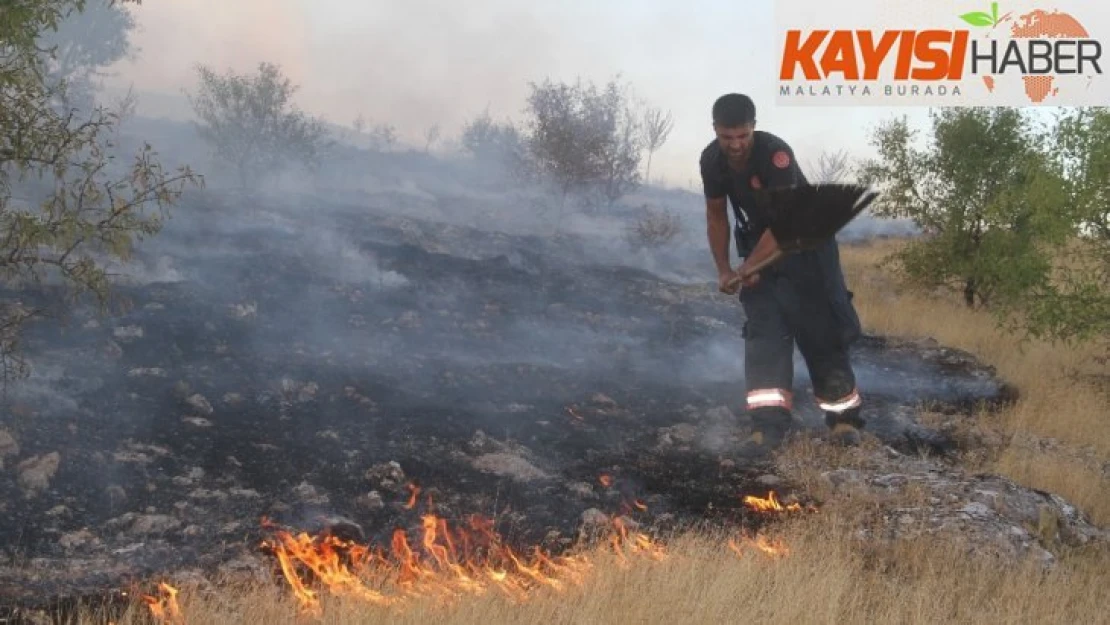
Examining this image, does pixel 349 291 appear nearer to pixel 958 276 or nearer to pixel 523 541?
pixel 523 541

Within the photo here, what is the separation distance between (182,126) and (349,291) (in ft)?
177

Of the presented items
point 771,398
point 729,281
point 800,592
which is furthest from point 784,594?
point 729,281

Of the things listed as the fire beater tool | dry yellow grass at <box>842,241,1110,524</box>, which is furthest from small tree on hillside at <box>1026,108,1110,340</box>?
the fire beater tool

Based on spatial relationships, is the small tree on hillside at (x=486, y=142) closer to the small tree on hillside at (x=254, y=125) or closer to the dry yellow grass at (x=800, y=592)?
the small tree on hillside at (x=254, y=125)

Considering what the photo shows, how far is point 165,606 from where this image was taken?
109 inches

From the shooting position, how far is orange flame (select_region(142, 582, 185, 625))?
262cm

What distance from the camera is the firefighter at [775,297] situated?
478 centimetres

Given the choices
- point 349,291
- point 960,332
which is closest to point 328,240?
point 349,291

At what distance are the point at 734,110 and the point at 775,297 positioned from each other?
1245 mm

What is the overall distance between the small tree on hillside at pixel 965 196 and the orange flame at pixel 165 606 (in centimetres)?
1129

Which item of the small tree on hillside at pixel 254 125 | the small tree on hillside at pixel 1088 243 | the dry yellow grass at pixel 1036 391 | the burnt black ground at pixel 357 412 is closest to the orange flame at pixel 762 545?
the burnt black ground at pixel 357 412

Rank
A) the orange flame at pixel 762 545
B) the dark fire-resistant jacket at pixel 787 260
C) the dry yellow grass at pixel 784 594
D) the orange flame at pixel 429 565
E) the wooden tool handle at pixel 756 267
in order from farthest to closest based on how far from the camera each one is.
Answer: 1. the dark fire-resistant jacket at pixel 787 260
2. the wooden tool handle at pixel 756 267
3. the orange flame at pixel 762 545
4. the orange flame at pixel 429 565
5. the dry yellow grass at pixel 784 594

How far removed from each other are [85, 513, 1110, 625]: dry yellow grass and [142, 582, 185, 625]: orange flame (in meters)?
0.04

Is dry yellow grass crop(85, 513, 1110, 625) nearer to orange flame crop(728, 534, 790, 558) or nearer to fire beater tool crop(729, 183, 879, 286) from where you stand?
orange flame crop(728, 534, 790, 558)
